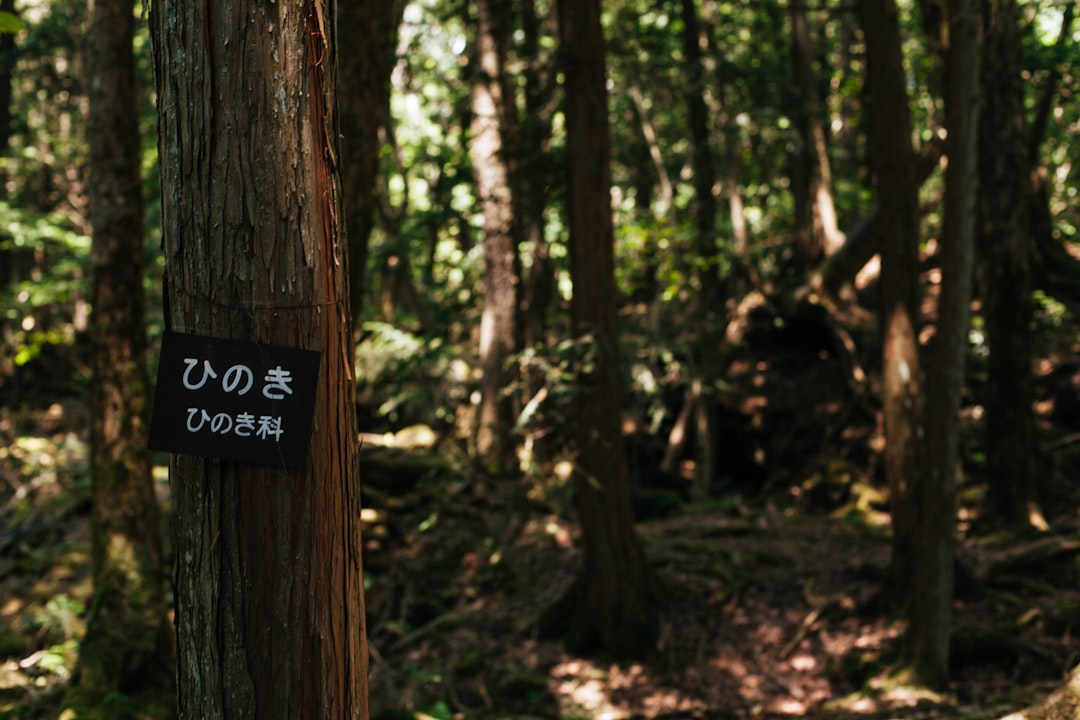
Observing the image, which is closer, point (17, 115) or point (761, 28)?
point (761, 28)

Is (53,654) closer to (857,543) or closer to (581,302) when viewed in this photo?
(581,302)

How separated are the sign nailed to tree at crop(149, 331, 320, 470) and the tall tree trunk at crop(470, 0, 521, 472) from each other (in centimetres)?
883

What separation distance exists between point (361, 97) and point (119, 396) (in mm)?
2606

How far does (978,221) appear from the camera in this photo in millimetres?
10062

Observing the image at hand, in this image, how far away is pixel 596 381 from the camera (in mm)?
8375

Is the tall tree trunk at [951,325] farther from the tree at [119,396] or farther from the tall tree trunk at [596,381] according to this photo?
the tree at [119,396]

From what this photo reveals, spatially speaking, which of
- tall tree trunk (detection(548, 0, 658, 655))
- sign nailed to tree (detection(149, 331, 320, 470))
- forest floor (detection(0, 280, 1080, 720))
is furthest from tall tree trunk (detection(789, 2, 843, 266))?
sign nailed to tree (detection(149, 331, 320, 470))

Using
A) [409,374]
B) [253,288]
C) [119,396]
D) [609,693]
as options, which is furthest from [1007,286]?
[253,288]

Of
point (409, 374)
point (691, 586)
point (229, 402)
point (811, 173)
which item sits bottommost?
point (691, 586)

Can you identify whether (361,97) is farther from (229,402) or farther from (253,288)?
(229,402)

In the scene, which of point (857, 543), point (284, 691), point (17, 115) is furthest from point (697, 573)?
point (17, 115)

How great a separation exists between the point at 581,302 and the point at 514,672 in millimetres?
3199

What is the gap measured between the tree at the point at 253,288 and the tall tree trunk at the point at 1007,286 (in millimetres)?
9180

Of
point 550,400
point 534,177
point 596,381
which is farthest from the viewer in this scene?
point 550,400
